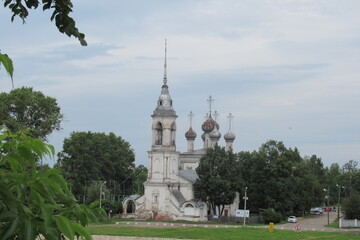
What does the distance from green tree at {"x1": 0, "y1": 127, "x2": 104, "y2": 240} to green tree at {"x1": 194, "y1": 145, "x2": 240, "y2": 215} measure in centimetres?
6193

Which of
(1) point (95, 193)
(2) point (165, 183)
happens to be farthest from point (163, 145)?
(1) point (95, 193)

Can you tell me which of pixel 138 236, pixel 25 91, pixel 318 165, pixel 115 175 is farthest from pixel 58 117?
pixel 318 165

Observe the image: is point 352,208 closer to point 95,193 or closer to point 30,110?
point 95,193

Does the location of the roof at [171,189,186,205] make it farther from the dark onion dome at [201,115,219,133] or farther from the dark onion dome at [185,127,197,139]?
the dark onion dome at [201,115,219,133]

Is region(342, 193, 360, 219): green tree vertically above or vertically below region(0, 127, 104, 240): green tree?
below

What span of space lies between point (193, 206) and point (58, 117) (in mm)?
17649

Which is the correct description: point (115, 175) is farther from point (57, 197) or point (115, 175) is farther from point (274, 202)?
point (57, 197)

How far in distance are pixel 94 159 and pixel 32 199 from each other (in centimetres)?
7625

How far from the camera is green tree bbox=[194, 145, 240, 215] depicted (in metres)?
65.9

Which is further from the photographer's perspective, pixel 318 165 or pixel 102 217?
pixel 318 165

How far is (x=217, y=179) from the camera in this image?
2586 inches

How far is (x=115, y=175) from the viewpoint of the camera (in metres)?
90.6

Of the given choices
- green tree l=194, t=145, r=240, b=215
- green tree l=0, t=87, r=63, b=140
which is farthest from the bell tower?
green tree l=0, t=87, r=63, b=140

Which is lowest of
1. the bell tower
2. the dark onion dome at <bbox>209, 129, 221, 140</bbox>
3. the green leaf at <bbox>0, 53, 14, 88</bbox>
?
the green leaf at <bbox>0, 53, 14, 88</bbox>
